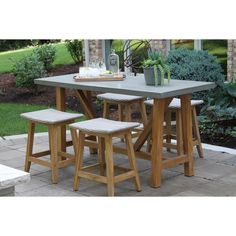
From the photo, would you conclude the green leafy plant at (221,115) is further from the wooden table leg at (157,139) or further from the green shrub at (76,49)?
the green shrub at (76,49)

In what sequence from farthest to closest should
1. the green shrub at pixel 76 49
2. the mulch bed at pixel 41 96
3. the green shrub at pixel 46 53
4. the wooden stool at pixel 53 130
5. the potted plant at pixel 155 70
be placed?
the green shrub at pixel 76 49 → the green shrub at pixel 46 53 → the mulch bed at pixel 41 96 → the wooden stool at pixel 53 130 → the potted plant at pixel 155 70

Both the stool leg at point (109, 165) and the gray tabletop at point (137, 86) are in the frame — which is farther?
the gray tabletop at point (137, 86)

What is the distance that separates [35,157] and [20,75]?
457 centimetres

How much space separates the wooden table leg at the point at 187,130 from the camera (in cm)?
537

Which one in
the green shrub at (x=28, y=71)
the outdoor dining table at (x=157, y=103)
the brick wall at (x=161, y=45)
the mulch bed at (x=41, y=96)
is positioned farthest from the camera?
the green shrub at (x=28, y=71)

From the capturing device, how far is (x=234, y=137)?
6.69 m

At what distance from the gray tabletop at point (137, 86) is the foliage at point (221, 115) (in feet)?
4.73

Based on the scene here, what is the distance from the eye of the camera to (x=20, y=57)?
1321 cm

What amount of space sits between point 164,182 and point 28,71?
17.5 ft

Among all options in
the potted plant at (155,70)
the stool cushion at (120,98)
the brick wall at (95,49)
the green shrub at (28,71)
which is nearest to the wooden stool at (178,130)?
the stool cushion at (120,98)

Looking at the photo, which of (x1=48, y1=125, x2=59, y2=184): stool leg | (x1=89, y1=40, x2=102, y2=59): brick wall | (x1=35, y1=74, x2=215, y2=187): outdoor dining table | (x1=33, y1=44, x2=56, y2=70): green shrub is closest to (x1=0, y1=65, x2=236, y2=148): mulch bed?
(x1=33, y1=44, x2=56, y2=70): green shrub

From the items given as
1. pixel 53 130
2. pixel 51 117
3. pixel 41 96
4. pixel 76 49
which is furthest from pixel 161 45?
pixel 53 130

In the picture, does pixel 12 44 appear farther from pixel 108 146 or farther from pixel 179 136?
pixel 108 146

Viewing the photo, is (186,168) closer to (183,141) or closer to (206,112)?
(183,141)
